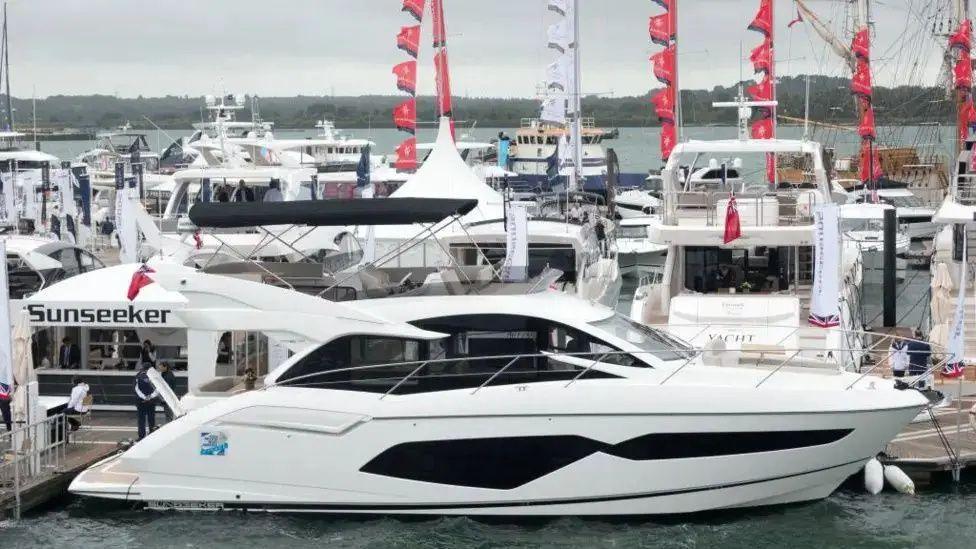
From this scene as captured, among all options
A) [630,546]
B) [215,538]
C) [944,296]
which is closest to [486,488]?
[630,546]

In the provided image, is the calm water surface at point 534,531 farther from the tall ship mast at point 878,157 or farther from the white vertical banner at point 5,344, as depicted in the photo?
the tall ship mast at point 878,157

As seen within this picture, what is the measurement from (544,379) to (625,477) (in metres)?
1.37

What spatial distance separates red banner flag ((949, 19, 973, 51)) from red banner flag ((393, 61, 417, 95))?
17272 mm

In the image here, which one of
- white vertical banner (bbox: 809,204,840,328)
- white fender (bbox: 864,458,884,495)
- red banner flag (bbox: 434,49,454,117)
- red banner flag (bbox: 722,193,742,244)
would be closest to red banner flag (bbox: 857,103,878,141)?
red banner flag (bbox: 434,49,454,117)

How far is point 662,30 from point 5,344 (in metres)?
21.0

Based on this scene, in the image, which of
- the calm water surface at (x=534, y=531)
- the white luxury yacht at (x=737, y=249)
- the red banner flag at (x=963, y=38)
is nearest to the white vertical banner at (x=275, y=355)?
the calm water surface at (x=534, y=531)

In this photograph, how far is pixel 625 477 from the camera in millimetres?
15070

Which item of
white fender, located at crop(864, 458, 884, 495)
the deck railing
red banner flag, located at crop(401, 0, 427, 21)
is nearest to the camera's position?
the deck railing

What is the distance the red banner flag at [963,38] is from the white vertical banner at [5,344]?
3111 cm

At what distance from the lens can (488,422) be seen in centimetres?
1497

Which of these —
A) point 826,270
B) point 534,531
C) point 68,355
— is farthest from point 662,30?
point 534,531

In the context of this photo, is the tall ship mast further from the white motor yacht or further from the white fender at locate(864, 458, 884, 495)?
the white fender at locate(864, 458, 884, 495)

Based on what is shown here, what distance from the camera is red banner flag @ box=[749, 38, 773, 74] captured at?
120ft

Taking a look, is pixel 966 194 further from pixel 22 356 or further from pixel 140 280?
pixel 22 356
